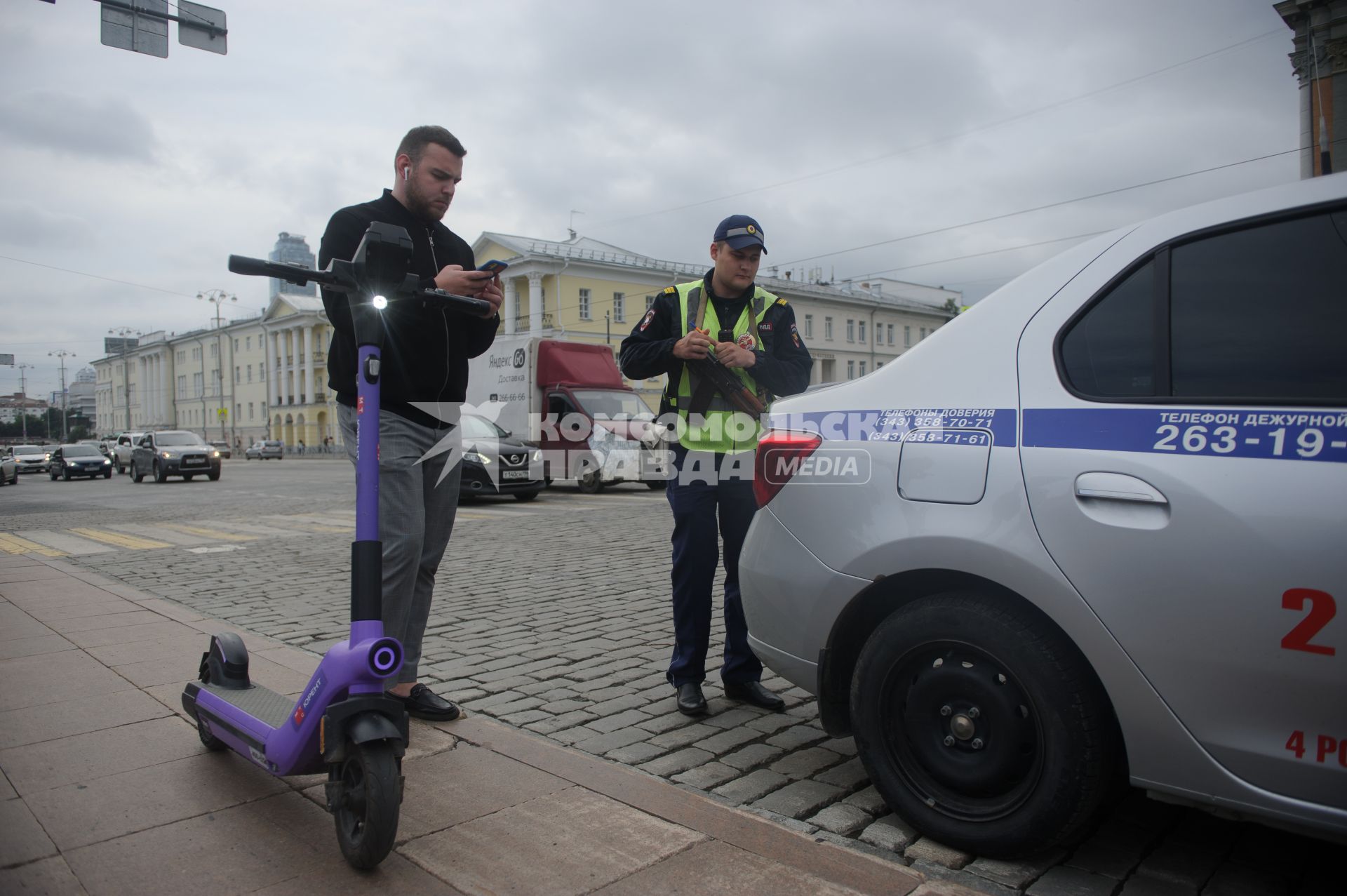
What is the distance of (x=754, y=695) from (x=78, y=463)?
37.1 metres

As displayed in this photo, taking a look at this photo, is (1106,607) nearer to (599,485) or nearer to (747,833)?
(747,833)

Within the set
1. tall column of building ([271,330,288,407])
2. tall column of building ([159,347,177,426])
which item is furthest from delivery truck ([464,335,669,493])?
tall column of building ([159,347,177,426])

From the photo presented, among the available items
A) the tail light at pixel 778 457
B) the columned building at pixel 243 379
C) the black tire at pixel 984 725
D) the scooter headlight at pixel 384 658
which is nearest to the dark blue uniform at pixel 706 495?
the tail light at pixel 778 457

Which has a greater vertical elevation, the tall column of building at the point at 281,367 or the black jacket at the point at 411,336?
the tall column of building at the point at 281,367

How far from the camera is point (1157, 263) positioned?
2.25 metres

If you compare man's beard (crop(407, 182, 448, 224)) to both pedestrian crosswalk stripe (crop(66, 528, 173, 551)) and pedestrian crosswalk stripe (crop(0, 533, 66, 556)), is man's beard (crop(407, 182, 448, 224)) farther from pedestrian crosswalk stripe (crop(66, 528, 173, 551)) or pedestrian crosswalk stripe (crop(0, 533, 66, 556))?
pedestrian crosswalk stripe (crop(0, 533, 66, 556))

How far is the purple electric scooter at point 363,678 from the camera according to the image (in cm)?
222

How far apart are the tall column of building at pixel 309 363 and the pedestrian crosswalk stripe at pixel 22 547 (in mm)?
72242

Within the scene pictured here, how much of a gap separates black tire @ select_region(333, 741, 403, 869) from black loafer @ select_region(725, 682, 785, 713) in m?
1.86

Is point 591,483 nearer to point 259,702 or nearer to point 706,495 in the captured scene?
point 706,495

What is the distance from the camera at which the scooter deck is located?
2693 millimetres

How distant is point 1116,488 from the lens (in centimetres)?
210

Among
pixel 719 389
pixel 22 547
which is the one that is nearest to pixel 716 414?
pixel 719 389

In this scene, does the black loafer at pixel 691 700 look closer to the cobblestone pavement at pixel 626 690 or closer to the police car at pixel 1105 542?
the cobblestone pavement at pixel 626 690
